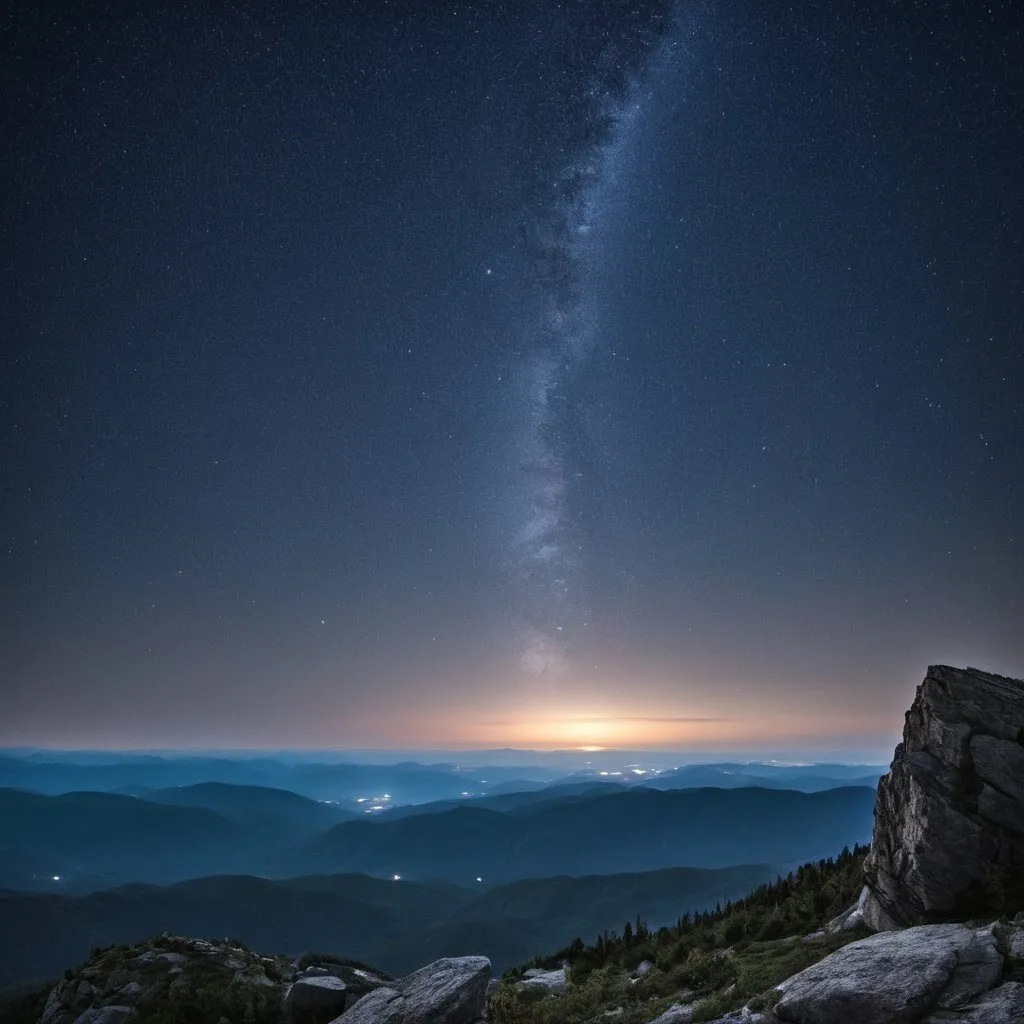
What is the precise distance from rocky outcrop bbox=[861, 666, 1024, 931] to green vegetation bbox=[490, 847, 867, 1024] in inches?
111

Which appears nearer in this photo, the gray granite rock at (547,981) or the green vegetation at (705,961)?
the green vegetation at (705,961)

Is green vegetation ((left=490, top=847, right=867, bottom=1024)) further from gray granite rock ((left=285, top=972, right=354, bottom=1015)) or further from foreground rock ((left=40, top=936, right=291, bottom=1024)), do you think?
foreground rock ((left=40, top=936, right=291, bottom=1024))

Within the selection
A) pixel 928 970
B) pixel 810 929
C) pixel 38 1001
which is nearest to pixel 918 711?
pixel 810 929

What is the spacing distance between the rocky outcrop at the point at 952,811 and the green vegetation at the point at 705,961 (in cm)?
282

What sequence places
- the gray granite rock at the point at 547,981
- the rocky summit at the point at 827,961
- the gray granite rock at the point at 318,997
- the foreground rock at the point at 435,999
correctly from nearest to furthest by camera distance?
the rocky summit at the point at 827,961, the foreground rock at the point at 435,999, the gray granite rock at the point at 547,981, the gray granite rock at the point at 318,997

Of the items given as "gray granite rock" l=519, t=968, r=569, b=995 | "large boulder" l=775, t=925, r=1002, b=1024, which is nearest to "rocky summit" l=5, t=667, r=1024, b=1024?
"large boulder" l=775, t=925, r=1002, b=1024

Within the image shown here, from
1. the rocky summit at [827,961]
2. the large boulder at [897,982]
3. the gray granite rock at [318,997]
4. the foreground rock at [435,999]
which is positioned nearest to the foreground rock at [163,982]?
the rocky summit at [827,961]

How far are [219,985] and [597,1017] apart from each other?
2267cm

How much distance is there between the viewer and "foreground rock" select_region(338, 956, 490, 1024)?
22.5 m

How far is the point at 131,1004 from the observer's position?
3256cm

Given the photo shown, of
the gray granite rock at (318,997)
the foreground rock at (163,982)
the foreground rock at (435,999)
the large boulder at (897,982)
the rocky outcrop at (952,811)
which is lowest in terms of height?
Answer: the foreground rock at (163,982)

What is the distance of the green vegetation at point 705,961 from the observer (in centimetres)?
1962

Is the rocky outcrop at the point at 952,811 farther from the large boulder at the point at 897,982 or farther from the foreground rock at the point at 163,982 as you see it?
the foreground rock at the point at 163,982

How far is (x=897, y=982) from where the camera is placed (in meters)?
14.7
